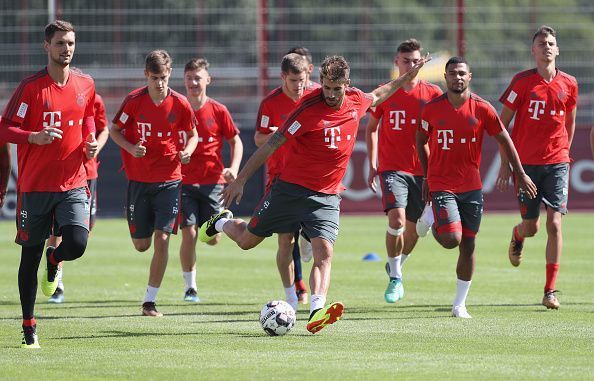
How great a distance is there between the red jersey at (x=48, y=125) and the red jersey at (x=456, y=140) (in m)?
3.42

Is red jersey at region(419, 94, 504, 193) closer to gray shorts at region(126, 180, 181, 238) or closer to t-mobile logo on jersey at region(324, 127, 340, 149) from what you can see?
t-mobile logo on jersey at region(324, 127, 340, 149)

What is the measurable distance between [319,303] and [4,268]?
7.70 metres

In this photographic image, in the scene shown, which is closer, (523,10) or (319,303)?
(319,303)

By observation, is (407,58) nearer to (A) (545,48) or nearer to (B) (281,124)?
(A) (545,48)

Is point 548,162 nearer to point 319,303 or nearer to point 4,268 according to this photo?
point 319,303

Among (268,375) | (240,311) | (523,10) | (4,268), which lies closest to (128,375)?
(268,375)

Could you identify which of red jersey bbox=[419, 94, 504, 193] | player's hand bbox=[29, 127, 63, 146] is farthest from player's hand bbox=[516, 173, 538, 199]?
player's hand bbox=[29, 127, 63, 146]

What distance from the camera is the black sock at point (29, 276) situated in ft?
31.8

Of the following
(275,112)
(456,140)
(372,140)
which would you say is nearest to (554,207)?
(456,140)

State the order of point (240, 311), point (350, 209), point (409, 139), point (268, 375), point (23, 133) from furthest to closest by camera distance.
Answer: point (350, 209) → point (409, 139) → point (240, 311) → point (23, 133) → point (268, 375)

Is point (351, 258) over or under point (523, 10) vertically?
under

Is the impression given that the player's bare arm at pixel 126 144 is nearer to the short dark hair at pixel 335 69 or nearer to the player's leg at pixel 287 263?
the player's leg at pixel 287 263

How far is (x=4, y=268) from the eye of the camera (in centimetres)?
1655

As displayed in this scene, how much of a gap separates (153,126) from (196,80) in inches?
52.4
